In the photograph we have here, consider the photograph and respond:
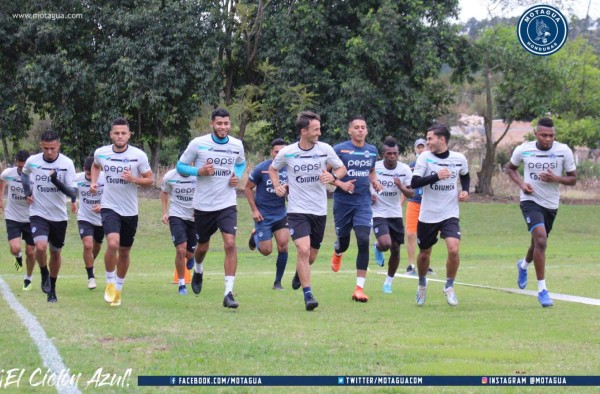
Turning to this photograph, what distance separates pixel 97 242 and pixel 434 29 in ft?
91.0

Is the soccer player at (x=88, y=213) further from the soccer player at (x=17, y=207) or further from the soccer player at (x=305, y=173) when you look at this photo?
the soccer player at (x=305, y=173)

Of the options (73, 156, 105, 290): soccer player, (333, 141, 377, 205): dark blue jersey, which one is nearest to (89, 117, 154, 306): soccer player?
(333, 141, 377, 205): dark blue jersey

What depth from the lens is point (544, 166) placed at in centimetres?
1288

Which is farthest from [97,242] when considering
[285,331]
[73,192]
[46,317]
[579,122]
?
A: [579,122]

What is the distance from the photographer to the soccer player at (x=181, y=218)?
1530cm

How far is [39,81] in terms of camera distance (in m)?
37.9

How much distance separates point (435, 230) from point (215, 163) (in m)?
2.92

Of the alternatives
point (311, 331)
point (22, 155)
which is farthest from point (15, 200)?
point (311, 331)

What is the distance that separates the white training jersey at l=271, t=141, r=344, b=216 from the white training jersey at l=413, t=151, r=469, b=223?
3.71 feet

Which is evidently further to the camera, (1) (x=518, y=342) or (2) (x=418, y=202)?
(2) (x=418, y=202)

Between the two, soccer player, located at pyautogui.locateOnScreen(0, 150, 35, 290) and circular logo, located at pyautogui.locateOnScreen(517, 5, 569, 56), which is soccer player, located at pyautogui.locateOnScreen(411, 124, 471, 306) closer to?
circular logo, located at pyautogui.locateOnScreen(517, 5, 569, 56)

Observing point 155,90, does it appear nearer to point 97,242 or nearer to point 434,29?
point 434,29

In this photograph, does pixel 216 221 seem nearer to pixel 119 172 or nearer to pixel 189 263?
pixel 119 172

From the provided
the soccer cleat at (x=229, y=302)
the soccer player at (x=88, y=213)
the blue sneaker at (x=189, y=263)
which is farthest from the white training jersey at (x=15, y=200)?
the soccer cleat at (x=229, y=302)
